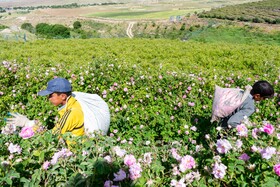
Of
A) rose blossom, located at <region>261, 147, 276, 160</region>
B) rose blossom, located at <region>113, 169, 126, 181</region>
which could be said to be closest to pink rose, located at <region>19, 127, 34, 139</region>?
rose blossom, located at <region>113, 169, 126, 181</region>

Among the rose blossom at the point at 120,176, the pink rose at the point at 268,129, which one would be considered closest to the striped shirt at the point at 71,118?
the rose blossom at the point at 120,176

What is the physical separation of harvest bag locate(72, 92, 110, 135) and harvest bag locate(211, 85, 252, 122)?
4.93 feet

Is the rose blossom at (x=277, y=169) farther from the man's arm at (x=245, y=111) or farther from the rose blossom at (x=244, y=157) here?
the man's arm at (x=245, y=111)

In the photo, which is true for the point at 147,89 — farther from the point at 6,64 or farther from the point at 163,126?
the point at 6,64

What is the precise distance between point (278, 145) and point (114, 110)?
355 centimetres

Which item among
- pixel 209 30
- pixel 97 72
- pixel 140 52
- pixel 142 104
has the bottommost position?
pixel 209 30

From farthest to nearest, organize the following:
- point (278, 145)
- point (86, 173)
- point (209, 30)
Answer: point (209, 30) < point (278, 145) < point (86, 173)

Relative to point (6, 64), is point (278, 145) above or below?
above

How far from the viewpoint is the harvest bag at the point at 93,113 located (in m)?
3.14

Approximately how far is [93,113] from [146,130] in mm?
2115

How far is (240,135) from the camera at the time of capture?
226 cm

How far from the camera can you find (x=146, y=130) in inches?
204

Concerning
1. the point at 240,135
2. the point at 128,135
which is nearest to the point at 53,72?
the point at 128,135

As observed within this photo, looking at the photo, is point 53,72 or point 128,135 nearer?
point 128,135
